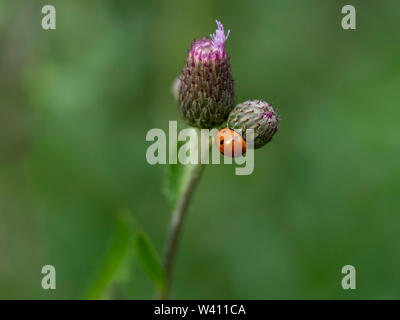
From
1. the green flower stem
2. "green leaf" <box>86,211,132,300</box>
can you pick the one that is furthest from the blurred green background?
the green flower stem

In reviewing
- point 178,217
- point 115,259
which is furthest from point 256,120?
point 115,259

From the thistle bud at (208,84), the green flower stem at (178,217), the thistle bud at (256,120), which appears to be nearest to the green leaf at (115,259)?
the green flower stem at (178,217)

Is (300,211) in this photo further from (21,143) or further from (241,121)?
(21,143)

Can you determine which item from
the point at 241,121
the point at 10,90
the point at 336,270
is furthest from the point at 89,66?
the point at 336,270

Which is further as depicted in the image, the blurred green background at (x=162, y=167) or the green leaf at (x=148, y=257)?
the blurred green background at (x=162, y=167)

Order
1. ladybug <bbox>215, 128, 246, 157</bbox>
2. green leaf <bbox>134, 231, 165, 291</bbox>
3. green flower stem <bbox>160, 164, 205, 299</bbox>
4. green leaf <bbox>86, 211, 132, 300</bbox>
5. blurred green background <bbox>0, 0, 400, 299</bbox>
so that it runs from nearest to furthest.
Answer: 1. ladybug <bbox>215, 128, 246, 157</bbox>
2. green leaf <bbox>134, 231, 165, 291</bbox>
3. green flower stem <bbox>160, 164, 205, 299</bbox>
4. green leaf <bbox>86, 211, 132, 300</bbox>
5. blurred green background <bbox>0, 0, 400, 299</bbox>

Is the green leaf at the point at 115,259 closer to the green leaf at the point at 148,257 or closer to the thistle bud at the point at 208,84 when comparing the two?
the green leaf at the point at 148,257

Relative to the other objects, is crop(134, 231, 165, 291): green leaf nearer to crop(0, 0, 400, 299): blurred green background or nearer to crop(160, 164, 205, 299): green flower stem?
Result: crop(160, 164, 205, 299): green flower stem
